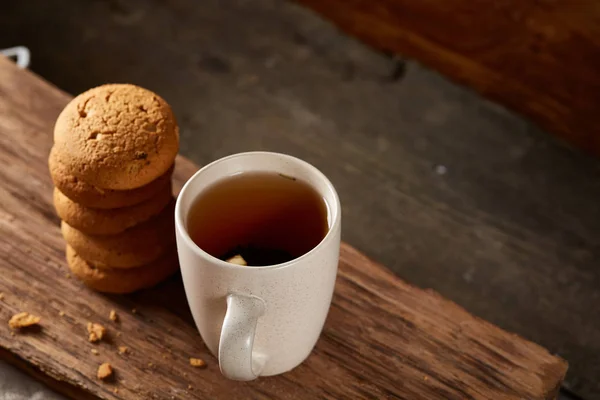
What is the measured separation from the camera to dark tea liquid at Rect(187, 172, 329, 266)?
67 centimetres

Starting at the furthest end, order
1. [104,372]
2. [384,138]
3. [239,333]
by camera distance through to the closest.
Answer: [384,138]
[104,372]
[239,333]

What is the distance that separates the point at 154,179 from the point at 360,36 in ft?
3.25

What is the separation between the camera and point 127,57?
4.91ft

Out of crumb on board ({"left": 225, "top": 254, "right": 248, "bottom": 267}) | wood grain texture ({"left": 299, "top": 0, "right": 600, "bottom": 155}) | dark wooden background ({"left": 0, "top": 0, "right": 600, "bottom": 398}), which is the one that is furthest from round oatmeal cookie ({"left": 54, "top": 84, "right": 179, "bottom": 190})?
wood grain texture ({"left": 299, "top": 0, "right": 600, "bottom": 155})

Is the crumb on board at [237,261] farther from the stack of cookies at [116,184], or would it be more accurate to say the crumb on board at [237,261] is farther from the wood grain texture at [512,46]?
the wood grain texture at [512,46]

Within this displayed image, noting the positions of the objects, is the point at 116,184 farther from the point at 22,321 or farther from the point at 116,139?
the point at 22,321

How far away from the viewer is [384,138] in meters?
1.37

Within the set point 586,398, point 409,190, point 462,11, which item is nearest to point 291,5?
point 462,11

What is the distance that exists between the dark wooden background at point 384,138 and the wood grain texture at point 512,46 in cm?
4

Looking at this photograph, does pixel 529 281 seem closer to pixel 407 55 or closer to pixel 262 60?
pixel 407 55

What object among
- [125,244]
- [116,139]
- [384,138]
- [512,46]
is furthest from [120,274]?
[512,46]

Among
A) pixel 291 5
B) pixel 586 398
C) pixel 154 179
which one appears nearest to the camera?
pixel 154 179

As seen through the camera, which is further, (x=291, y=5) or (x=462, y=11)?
(x=291, y=5)

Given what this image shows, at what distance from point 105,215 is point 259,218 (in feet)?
0.49
